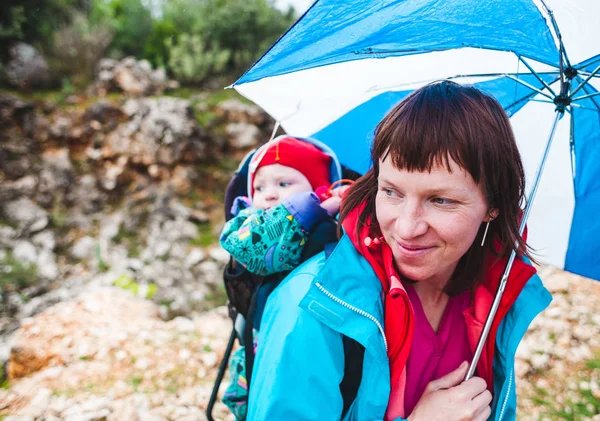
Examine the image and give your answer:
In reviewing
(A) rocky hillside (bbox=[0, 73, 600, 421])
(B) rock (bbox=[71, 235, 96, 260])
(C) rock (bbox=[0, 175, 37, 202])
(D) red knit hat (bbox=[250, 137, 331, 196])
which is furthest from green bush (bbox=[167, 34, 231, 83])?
(D) red knit hat (bbox=[250, 137, 331, 196])

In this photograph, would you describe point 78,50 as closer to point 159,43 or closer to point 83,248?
point 159,43

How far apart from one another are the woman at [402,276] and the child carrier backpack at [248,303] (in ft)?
0.15

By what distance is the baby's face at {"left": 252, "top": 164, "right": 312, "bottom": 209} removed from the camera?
6.51 feet

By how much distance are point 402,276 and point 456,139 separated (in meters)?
0.46

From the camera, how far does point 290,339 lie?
1116 millimetres

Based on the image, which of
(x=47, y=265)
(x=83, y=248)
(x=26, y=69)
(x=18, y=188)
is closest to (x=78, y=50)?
(x=26, y=69)

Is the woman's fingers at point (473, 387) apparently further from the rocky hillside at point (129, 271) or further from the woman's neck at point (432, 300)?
the rocky hillside at point (129, 271)

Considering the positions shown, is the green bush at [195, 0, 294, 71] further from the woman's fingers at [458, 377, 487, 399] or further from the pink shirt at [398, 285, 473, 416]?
the woman's fingers at [458, 377, 487, 399]

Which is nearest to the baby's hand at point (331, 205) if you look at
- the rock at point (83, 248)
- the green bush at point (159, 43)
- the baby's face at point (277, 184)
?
the baby's face at point (277, 184)

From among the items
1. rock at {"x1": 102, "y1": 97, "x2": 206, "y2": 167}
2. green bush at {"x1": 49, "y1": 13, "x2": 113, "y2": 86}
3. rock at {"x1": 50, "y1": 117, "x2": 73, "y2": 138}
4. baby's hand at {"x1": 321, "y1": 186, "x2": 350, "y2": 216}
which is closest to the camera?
baby's hand at {"x1": 321, "y1": 186, "x2": 350, "y2": 216}

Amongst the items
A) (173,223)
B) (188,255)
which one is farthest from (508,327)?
(173,223)

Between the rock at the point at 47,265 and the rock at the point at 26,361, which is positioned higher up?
the rock at the point at 26,361

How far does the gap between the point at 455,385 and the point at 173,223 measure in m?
6.72

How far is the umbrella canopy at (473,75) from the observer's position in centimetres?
116
